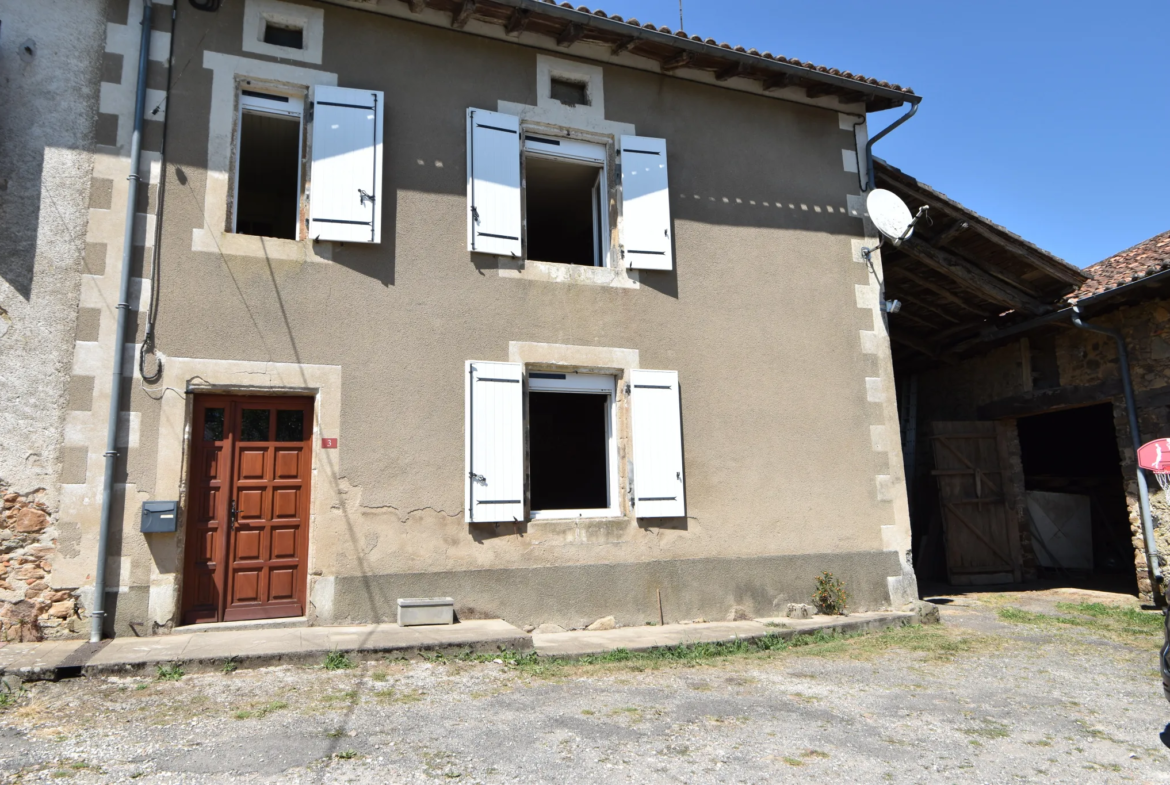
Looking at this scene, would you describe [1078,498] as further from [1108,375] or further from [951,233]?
[951,233]

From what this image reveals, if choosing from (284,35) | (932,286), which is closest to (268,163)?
(284,35)

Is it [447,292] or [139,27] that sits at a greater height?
[139,27]

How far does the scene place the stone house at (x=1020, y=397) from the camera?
8242 millimetres

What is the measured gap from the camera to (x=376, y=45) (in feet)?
21.3

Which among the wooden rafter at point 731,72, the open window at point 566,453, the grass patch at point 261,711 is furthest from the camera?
the open window at point 566,453

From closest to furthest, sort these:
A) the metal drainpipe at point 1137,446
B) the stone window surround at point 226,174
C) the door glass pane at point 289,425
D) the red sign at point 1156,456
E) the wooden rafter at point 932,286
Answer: the stone window surround at point 226,174
the door glass pane at point 289,425
the red sign at point 1156,456
the metal drainpipe at point 1137,446
the wooden rafter at point 932,286

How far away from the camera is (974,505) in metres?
9.88

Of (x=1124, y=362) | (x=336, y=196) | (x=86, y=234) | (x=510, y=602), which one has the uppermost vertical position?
(x=336, y=196)

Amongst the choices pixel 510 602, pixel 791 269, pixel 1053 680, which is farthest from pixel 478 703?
pixel 791 269

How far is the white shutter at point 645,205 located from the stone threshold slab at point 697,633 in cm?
311

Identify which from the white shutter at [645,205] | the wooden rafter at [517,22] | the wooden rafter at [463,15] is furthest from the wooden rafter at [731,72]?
the wooden rafter at [463,15]

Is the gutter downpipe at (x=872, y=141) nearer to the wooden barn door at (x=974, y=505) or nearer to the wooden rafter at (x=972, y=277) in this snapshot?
the wooden rafter at (x=972, y=277)

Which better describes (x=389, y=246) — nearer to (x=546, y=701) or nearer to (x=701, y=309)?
(x=701, y=309)

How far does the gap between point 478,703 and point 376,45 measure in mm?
5198
